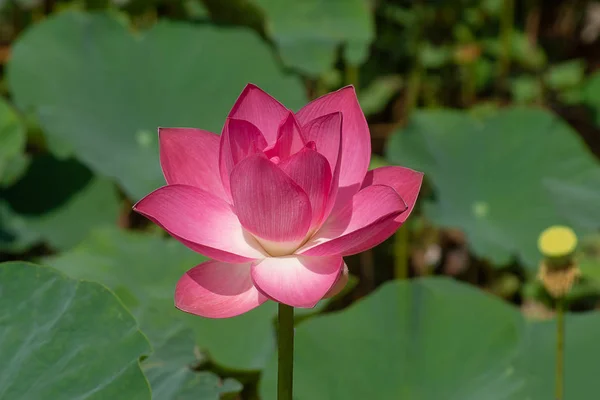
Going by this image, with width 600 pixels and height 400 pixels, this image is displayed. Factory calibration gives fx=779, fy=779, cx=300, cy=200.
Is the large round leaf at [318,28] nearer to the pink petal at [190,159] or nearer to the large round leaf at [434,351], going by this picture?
the large round leaf at [434,351]

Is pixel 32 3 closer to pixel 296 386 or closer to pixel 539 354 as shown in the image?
pixel 296 386

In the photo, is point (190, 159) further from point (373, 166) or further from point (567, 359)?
point (373, 166)

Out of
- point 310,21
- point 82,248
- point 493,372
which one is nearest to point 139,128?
point 82,248

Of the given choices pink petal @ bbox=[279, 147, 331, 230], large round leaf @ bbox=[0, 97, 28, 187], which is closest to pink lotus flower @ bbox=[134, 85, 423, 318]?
pink petal @ bbox=[279, 147, 331, 230]

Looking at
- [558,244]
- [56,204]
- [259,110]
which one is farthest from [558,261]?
[56,204]

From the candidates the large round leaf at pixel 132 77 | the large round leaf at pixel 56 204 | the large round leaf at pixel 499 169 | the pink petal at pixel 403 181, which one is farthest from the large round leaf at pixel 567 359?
the large round leaf at pixel 56 204

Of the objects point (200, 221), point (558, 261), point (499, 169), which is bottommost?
point (499, 169)

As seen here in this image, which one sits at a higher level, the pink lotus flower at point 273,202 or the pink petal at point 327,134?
the pink petal at point 327,134
